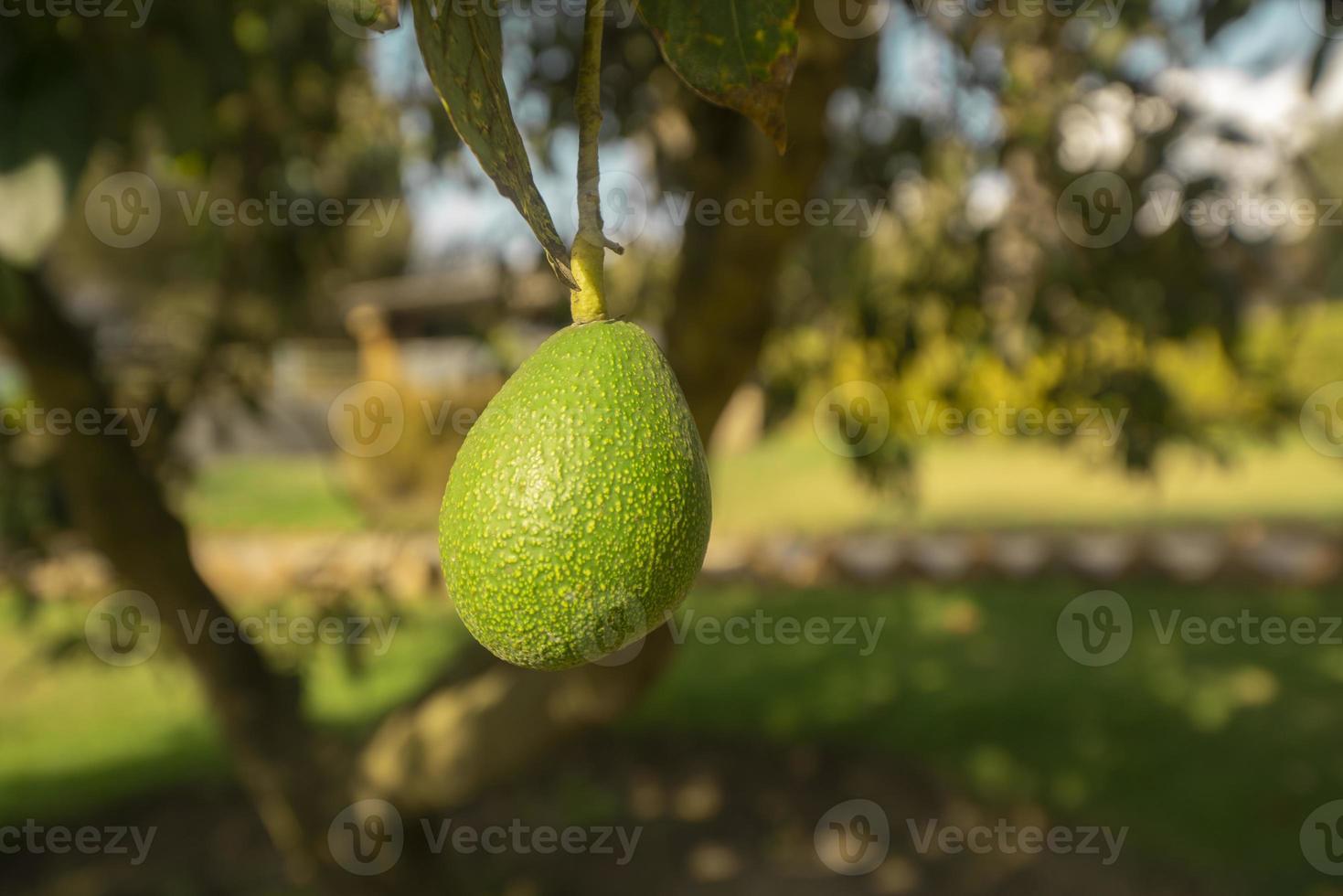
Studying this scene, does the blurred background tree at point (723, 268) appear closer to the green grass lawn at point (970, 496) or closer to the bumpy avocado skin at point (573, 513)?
the bumpy avocado skin at point (573, 513)

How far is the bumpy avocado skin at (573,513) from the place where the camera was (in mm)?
712

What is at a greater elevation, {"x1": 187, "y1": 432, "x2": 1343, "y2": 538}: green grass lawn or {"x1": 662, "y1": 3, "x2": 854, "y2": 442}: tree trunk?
{"x1": 662, "y1": 3, "x2": 854, "y2": 442}: tree trunk

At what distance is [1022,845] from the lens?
160 inches

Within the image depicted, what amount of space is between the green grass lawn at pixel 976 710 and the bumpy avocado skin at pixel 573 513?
3.28 meters

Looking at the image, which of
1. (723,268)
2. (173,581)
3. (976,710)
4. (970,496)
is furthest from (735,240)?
(970,496)

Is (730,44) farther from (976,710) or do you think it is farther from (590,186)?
(976,710)

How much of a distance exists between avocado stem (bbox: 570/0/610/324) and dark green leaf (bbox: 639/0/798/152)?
0.06m

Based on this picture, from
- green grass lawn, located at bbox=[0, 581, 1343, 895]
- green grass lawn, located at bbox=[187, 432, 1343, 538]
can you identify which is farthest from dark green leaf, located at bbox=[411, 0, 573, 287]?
green grass lawn, located at bbox=[187, 432, 1343, 538]

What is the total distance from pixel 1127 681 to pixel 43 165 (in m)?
5.50

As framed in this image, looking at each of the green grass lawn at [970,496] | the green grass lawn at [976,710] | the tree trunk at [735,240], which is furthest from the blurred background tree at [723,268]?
the green grass lawn at [970,496]

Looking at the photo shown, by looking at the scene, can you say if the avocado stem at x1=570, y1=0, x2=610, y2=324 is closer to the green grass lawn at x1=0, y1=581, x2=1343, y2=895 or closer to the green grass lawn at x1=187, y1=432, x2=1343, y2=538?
the green grass lawn at x1=0, y1=581, x2=1343, y2=895

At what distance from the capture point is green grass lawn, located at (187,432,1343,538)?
892cm

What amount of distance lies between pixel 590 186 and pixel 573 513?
220mm

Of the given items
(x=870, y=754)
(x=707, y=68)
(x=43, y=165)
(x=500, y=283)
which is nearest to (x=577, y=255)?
(x=707, y=68)
